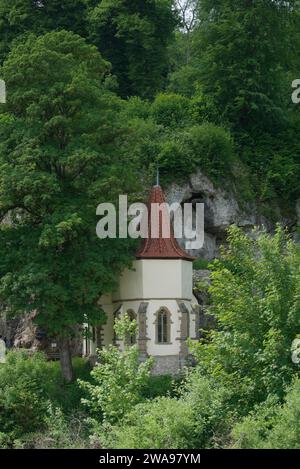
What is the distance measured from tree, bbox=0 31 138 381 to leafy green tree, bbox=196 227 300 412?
695 cm

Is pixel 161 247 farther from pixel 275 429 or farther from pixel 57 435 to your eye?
pixel 275 429

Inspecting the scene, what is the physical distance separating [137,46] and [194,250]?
14.8 metres

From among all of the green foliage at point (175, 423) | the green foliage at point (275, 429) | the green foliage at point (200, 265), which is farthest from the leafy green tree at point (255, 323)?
the green foliage at point (200, 265)

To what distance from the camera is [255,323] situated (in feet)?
110

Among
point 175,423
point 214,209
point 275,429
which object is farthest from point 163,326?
point 275,429

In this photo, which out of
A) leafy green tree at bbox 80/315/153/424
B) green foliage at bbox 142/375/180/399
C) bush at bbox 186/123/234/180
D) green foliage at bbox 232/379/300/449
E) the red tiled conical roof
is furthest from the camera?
bush at bbox 186/123/234/180

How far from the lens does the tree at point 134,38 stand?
58688mm

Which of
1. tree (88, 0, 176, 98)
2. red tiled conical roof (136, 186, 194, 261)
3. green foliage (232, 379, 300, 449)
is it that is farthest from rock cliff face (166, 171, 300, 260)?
green foliage (232, 379, 300, 449)

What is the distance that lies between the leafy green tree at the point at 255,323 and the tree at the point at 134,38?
2525cm

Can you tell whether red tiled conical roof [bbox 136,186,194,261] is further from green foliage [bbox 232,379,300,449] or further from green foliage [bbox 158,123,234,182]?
green foliage [bbox 232,379,300,449]

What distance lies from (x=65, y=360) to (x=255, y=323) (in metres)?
10.5

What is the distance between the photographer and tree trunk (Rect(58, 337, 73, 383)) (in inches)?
1642

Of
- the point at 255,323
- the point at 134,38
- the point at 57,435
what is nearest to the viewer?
the point at 255,323

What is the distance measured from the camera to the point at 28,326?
4700 cm
